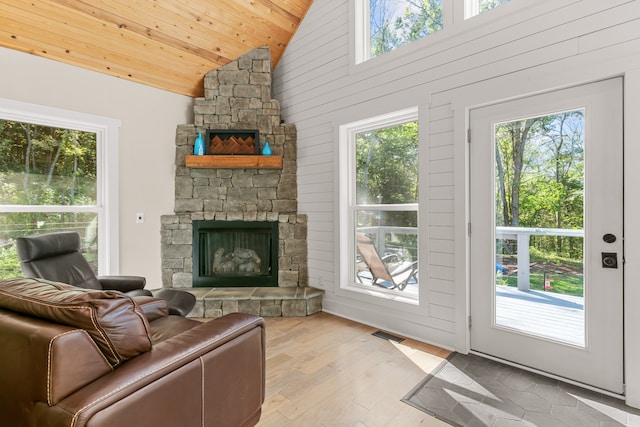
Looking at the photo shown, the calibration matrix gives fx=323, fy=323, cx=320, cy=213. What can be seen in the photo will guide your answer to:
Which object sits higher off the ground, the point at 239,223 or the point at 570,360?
the point at 239,223

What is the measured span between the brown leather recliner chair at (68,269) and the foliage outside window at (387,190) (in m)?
1.87

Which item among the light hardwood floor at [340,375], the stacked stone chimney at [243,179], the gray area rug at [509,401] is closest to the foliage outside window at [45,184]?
the stacked stone chimney at [243,179]

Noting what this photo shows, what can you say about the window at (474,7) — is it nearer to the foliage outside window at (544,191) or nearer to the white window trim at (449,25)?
the white window trim at (449,25)

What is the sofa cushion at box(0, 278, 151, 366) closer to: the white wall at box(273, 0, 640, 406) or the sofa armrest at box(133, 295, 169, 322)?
the sofa armrest at box(133, 295, 169, 322)

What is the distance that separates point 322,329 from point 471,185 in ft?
6.26

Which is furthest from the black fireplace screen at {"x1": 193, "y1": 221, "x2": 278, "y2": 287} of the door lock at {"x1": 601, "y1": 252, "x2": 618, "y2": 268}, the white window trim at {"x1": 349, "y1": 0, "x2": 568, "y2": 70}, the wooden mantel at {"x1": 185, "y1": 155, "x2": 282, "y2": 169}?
the door lock at {"x1": 601, "y1": 252, "x2": 618, "y2": 268}

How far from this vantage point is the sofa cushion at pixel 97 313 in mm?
1045

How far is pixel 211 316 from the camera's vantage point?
3508 mm

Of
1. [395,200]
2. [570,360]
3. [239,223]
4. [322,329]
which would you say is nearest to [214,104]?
[239,223]

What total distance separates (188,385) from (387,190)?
2.61m

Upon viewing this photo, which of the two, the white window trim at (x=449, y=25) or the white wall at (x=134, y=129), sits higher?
the white window trim at (x=449, y=25)

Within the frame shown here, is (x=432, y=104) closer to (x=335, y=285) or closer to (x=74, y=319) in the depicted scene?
(x=335, y=285)

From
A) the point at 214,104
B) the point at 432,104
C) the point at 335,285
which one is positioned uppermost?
the point at 214,104

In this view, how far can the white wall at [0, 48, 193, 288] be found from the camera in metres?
3.07
